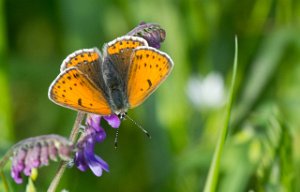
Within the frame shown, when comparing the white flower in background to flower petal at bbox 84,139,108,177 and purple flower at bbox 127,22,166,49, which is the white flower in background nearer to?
purple flower at bbox 127,22,166,49

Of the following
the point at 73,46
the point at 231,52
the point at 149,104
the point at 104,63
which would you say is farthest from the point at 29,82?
the point at 104,63

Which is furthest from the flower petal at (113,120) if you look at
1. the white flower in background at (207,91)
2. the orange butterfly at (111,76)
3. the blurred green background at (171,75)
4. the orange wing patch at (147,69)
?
the white flower in background at (207,91)

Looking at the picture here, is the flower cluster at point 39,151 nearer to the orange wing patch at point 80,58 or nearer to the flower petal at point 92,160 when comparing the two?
the flower petal at point 92,160

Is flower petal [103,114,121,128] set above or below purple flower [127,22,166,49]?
below

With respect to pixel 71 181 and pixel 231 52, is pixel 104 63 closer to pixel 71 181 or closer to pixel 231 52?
pixel 71 181

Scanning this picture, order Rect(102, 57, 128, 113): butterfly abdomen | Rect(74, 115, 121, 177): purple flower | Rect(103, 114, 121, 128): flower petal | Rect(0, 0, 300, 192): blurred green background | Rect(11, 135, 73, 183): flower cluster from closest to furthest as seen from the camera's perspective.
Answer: Rect(11, 135, 73, 183): flower cluster
Rect(74, 115, 121, 177): purple flower
Rect(103, 114, 121, 128): flower petal
Rect(102, 57, 128, 113): butterfly abdomen
Rect(0, 0, 300, 192): blurred green background

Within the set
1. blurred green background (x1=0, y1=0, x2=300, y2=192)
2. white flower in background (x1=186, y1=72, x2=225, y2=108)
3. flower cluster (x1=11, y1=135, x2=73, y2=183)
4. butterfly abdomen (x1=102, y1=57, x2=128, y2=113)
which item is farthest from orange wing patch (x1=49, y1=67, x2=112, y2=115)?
white flower in background (x1=186, y1=72, x2=225, y2=108)
